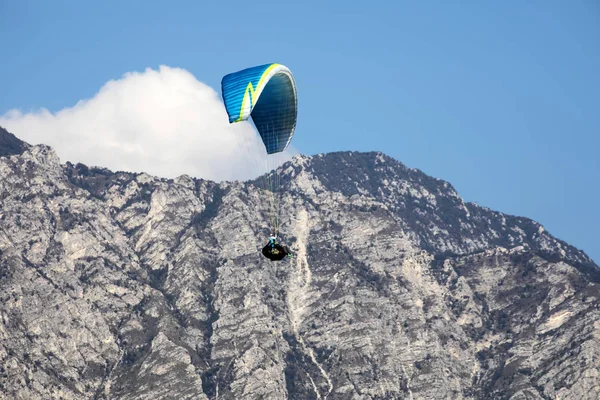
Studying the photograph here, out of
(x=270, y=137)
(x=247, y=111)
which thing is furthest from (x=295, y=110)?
(x=247, y=111)

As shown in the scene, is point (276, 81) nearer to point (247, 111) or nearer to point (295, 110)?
point (295, 110)

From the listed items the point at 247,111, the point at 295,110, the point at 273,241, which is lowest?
the point at 273,241

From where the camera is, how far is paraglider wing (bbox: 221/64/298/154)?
113 m

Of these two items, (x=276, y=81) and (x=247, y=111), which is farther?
(x=276, y=81)

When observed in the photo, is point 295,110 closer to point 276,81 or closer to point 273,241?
point 276,81

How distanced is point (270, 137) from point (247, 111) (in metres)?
16.6

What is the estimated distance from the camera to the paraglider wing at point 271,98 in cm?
11306

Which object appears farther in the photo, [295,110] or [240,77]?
[295,110]

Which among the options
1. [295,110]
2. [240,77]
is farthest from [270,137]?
[240,77]

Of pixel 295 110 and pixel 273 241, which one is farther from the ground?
pixel 295 110

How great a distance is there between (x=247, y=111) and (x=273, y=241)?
40.8ft

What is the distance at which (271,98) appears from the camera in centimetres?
12269

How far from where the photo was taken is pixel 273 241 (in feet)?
371

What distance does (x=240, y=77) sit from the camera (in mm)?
114312
